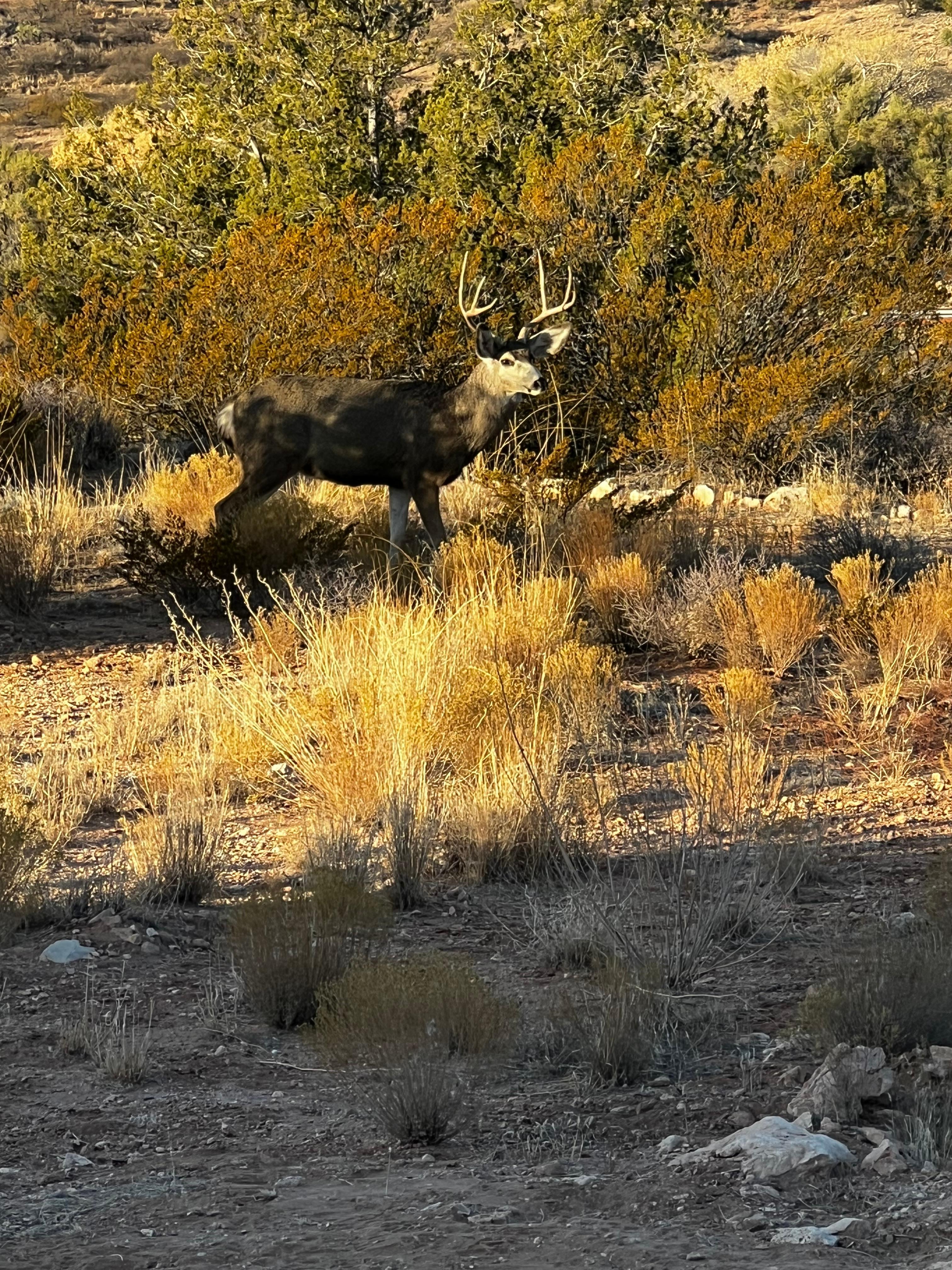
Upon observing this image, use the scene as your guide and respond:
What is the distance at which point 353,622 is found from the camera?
8898 mm

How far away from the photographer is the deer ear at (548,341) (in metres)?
12.3

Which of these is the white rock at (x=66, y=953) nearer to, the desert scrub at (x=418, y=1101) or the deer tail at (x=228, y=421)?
the desert scrub at (x=418, y=1101)

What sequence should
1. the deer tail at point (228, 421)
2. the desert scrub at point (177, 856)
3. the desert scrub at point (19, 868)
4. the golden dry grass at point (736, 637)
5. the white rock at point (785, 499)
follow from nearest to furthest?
1. the desert scrub at point (19, 868)
2. the desert scrub at point (177, 856)
3. the golden dry grass at point (736, 637)
4. the deer tail at point (228, 421)
5. the white rock at point (785, 499)

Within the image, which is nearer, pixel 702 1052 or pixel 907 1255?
pixel 907 1255

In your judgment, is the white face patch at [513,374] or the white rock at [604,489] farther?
the white rock at [604,489]

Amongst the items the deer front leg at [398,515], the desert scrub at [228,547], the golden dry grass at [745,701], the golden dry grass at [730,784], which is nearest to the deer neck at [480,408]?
the deer front leg at [398,515]

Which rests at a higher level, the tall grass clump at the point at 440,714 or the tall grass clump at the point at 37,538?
the tall grass clump at the point at 440,714

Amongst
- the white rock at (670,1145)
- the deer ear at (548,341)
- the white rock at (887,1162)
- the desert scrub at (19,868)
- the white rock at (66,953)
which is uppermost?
the deer ear at (548,341)

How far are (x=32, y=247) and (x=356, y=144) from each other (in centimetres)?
494

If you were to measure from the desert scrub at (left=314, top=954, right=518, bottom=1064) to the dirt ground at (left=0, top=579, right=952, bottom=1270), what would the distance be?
10 centimetres

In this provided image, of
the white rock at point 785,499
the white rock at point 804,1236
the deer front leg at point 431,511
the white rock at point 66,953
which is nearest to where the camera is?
the white rock at point 804,1236

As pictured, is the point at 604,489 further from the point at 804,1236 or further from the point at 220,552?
the point at 804,1236

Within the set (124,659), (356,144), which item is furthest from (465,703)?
(356,144)

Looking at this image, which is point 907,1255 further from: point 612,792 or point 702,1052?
point 612,792
